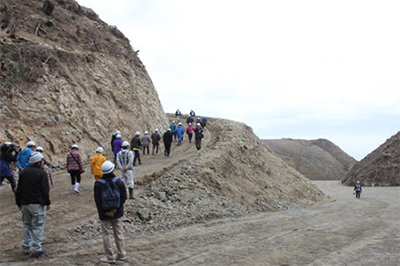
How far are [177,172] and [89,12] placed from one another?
25.6 metres

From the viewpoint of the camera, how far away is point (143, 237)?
27.5ft

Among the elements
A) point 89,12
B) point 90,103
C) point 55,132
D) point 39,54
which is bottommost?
point 55,132

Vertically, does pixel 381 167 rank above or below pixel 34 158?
above

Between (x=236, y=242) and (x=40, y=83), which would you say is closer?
(x=236, y=242)

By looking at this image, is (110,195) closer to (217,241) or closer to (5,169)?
(217,241)

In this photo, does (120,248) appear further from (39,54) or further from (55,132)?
(39,54)

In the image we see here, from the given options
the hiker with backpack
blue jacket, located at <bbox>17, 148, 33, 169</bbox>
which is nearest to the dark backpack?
the hiker with backpack

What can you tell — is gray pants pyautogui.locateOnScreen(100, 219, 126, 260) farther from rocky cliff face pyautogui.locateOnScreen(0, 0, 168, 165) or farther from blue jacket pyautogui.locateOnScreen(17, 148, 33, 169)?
rocky cliff face pyautogui.locateOnScreen(0, 0, 168, 165)

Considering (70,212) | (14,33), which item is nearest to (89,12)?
(14,33)

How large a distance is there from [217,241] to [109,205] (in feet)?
10.9

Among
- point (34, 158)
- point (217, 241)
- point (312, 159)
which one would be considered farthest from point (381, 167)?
point (34, 158)

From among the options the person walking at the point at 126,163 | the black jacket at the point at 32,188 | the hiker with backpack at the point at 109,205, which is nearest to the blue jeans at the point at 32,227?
the black jacket at the point at 32,188

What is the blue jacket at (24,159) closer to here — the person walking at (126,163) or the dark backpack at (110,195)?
the person walking at (126,163)

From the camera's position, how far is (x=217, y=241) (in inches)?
328
